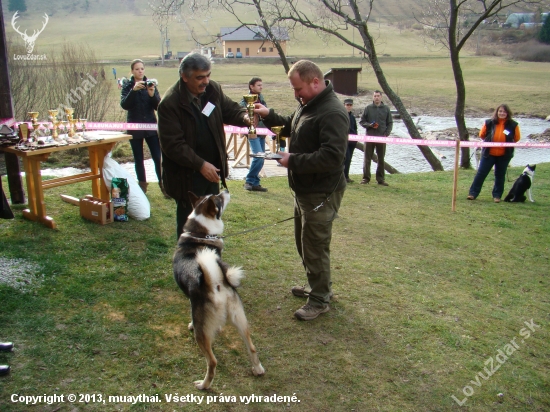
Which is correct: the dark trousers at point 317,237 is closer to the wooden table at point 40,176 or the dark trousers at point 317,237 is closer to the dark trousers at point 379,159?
the wooden table at point 40,176

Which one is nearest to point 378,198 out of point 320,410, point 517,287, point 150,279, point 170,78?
point 517,287

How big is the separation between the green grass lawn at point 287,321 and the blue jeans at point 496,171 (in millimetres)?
2440

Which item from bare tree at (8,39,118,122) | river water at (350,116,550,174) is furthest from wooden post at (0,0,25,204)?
river water at (350,116,550,174)

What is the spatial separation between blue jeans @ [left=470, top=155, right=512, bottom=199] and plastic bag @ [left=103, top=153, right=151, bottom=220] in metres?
6.30

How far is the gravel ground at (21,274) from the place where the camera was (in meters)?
3.97

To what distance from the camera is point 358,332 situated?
3727 millimetres

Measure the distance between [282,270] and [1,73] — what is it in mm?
4411

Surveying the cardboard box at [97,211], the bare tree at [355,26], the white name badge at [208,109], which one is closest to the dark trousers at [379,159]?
the bare tree at [355,26]

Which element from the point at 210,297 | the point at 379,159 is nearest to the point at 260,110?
the point at 210,297

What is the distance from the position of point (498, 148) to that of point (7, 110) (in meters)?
8.11

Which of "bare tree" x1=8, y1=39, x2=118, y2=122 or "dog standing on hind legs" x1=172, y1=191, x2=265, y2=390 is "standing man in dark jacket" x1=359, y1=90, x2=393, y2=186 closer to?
"dog standing on hind legs" x1=172, y1=191, x2=265, y2=390

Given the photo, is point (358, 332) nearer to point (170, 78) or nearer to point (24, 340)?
point (24, 340)

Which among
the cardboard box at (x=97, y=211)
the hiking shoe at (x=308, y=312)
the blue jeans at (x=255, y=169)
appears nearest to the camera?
the hiking shoe at (x=308, y=312)

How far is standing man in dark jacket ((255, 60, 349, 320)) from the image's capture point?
3.37 m
